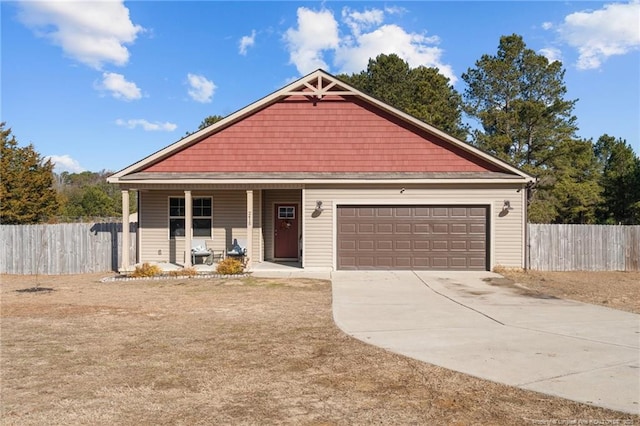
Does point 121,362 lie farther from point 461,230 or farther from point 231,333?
point 461,230

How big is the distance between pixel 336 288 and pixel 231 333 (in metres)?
4.73

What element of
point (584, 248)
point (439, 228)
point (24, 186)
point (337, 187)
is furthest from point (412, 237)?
point (24, 186)

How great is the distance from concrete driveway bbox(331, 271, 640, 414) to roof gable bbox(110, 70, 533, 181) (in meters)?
5.30

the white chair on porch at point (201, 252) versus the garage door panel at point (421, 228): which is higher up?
the garage door panel at point (421, 228)

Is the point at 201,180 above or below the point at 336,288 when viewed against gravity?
above

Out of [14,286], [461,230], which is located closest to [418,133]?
[461,230]

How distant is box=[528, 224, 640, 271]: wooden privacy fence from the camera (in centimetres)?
1614

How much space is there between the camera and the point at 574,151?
28359mm

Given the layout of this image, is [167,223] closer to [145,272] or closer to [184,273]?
[145,272]

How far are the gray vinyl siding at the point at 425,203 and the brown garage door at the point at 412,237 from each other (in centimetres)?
24

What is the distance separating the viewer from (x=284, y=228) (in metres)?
16.7

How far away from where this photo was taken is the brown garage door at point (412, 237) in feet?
48.5

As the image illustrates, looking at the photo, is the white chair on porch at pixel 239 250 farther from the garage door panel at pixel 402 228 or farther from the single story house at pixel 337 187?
the garage door panel at pixel 402 228

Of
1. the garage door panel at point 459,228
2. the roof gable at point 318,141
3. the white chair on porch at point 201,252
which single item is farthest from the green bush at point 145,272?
the garage door panel at point 459,228
